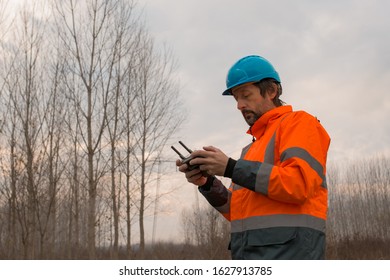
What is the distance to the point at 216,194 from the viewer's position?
5.61ft

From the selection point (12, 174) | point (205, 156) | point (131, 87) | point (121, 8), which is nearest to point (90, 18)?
point (121, 8)

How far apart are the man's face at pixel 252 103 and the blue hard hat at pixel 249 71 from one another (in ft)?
0.09

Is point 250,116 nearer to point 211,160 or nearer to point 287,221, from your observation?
point 211,160

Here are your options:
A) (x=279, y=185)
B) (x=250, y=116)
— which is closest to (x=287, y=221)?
(x=279, y=185)

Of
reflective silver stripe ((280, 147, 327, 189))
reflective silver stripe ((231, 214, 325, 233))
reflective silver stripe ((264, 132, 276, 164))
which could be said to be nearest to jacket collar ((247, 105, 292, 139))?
reflective silver stripe ((264, 132, 276, 164))

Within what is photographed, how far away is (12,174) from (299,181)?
7.62 m

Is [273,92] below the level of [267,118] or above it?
above

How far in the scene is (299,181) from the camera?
1.29 m

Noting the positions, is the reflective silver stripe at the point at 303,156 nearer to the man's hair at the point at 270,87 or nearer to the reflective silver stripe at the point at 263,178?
the reflective silver stripe at the point at 263,178

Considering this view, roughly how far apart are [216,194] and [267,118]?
1.23 feet

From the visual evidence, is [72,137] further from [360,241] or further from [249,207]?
[360,241]

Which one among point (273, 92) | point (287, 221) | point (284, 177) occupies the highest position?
point (273, 92)

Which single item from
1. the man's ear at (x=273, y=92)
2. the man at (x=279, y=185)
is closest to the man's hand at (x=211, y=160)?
the man at (x=279, y=185)

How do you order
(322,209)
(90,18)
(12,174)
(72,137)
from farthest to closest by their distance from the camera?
(72,137), (90,18), (12,174), (322,209)
